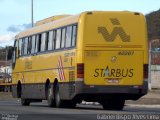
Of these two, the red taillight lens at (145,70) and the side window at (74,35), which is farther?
the side window at (74,35)

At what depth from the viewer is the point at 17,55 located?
3628 centimetres

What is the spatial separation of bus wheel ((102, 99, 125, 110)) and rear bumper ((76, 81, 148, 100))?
4.55 ft

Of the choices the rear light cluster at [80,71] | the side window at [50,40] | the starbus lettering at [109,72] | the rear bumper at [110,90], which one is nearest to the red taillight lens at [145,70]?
the rear bumper at [110,90]

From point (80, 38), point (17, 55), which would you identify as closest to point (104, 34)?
point (80, 38)

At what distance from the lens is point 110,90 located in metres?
27.0

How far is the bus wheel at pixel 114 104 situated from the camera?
28872mm

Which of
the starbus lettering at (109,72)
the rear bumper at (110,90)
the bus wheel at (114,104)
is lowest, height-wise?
the bus wheel at (114,104)

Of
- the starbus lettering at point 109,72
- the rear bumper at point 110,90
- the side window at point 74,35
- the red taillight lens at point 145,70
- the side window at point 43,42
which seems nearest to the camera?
the rear bumper at point 110,90

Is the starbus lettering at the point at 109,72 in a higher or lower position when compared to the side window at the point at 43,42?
lower

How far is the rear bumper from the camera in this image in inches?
1061

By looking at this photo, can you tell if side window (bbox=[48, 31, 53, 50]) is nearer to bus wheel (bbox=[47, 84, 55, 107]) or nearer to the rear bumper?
bus wheel (bbox=[47, 84, 55, 107])

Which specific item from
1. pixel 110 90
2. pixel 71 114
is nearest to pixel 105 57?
pixel 110 90

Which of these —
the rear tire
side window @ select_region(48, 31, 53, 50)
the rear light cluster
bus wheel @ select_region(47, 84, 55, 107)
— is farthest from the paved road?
side window @ select_region(48, 31, 53, 50)

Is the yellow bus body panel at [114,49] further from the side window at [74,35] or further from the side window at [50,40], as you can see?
the side window at [50,40]
